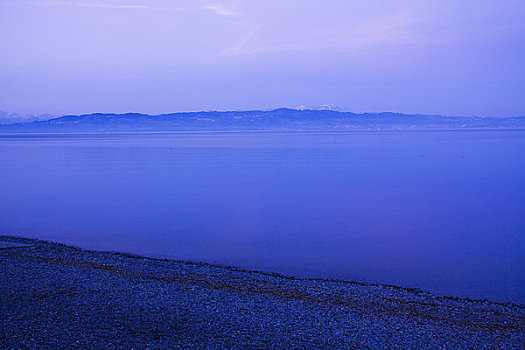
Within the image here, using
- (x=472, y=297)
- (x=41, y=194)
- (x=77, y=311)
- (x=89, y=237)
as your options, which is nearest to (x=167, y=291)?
(x=77, y=311)

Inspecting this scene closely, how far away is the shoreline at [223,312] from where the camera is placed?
254 inches

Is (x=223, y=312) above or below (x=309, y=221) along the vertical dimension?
above

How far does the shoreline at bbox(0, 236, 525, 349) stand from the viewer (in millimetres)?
6453

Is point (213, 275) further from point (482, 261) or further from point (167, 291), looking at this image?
point (482, 261)

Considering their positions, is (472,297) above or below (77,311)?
below

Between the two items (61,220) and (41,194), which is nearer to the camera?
(61,220)

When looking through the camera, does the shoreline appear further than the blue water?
No

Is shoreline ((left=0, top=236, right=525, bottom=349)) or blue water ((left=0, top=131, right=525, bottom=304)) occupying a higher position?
shoreline ((left=0, top=236, right=525, bottom=349))

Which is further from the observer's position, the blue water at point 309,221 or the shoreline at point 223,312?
the blue water at point 309,221

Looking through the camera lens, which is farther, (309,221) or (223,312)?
(309,221)

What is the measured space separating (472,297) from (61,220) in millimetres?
14372

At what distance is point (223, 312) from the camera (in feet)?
24.6

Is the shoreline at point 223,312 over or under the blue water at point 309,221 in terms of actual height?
over

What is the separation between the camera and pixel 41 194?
25.2m
